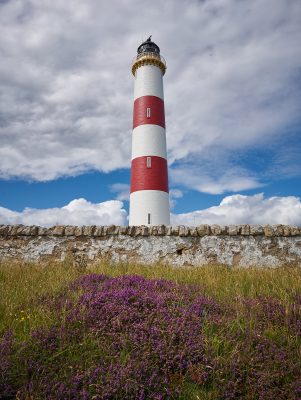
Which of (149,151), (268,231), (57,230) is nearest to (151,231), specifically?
(57,230)

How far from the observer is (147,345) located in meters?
3.14

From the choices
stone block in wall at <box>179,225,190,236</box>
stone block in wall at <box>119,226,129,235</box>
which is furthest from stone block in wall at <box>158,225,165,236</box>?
stone block in wall at <box>119,226,129,235</box>

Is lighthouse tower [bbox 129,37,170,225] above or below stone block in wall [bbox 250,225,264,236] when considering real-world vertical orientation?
above

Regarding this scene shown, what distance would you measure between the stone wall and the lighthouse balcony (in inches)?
580

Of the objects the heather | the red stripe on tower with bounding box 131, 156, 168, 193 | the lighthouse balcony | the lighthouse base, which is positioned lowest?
the heather

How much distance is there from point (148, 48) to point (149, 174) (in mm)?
10305

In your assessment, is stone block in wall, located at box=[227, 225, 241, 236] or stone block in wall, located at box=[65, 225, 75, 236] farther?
stone block in wall, located at box=[65, 225, 75, 236]

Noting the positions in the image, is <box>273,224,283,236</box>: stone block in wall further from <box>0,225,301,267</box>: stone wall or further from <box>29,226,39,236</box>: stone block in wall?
<box>29,226,39,236</box>: stone block in wall

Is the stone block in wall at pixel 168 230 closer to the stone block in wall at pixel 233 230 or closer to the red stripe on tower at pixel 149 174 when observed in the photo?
the stone block in wall at pixel 233 230

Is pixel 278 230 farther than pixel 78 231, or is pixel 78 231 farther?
pixel 78 231

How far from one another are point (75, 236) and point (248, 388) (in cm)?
666

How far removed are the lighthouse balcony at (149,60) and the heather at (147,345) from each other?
59.2 ft

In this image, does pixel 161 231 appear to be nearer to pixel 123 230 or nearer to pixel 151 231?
pixel 151 231

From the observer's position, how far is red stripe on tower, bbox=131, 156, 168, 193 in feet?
52.1
